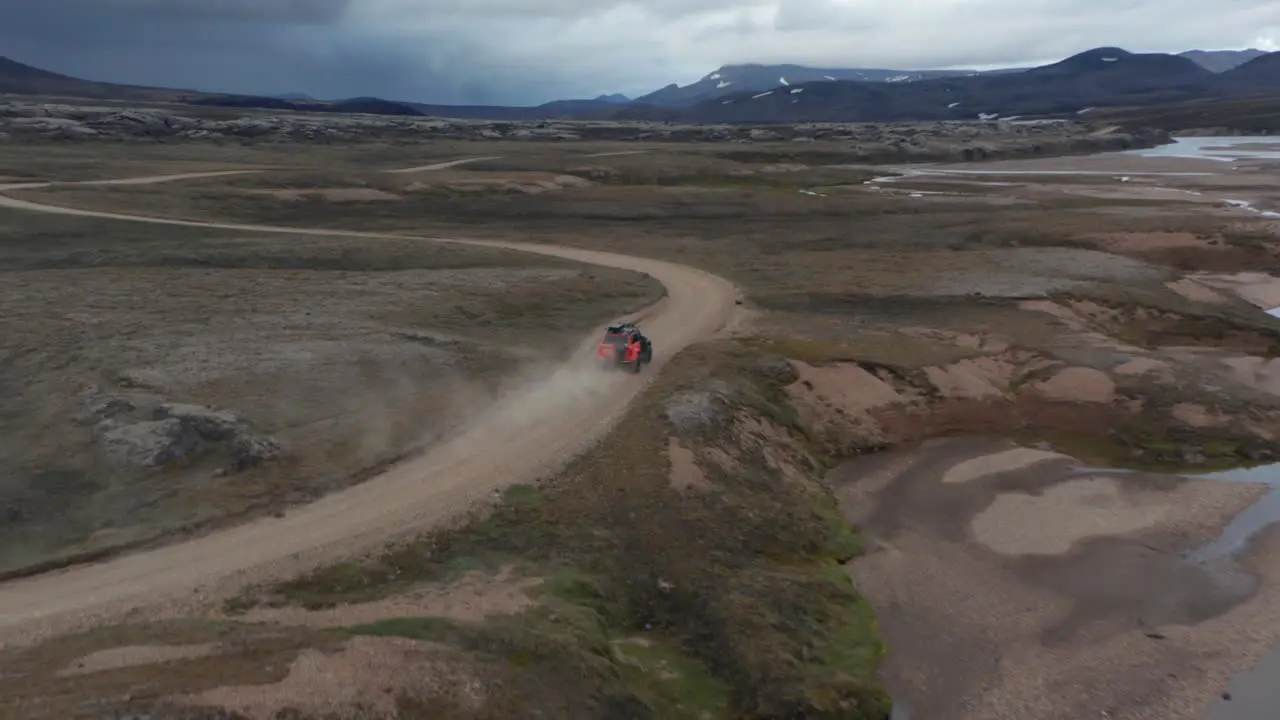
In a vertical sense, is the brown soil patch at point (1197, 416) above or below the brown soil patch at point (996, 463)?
above

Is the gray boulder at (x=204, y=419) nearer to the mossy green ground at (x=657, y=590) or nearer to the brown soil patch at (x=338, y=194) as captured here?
the mossy green ground at (x=657, y=590)

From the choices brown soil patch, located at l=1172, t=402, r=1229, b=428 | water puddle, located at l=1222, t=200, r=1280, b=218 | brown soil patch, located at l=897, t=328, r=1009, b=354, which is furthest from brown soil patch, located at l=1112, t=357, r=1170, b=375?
water puddle, located at l=1222, t=200, r=1280, b=218

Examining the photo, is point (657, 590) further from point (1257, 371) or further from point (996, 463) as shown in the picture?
point (1257, 371)

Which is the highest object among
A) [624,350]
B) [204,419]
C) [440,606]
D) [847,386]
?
→ [204,419]

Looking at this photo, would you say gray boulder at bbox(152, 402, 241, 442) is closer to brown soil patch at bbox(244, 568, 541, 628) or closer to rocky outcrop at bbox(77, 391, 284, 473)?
rocky outcrop at bbox(77, 391, 284, 473)

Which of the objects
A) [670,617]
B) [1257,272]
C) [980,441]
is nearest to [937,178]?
[1257,272]

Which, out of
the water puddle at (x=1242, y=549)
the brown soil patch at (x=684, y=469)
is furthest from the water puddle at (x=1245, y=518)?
the brown soil patch at (x=684, y=469)

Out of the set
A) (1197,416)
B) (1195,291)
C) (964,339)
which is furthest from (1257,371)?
(964,339)
